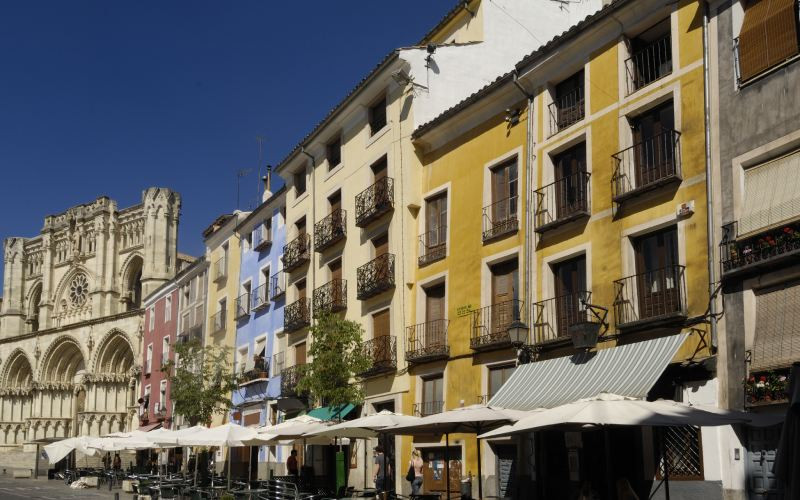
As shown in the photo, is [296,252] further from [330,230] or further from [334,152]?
[334,152]

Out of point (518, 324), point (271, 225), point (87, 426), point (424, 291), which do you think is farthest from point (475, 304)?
point (87, 426)

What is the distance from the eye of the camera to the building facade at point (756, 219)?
577 inches

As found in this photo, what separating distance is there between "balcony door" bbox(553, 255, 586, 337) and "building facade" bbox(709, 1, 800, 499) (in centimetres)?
414

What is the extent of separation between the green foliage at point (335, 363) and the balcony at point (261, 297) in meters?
12.2

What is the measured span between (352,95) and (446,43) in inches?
138

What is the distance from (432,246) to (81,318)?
59.4 m

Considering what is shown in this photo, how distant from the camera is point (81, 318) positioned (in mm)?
78125

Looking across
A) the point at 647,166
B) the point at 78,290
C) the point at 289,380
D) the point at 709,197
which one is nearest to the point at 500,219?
the point at 647,166

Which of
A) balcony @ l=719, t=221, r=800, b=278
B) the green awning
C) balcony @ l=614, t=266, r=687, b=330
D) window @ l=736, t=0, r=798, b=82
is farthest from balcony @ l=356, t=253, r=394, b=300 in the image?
window @ l=736, t=0, r=798, b=82

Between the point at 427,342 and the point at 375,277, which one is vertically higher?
the point at 375,277

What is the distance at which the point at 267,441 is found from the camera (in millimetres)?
26219

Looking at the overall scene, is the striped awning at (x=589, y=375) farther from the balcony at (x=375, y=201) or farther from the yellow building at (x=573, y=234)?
the balcony at (x=375, y=201)

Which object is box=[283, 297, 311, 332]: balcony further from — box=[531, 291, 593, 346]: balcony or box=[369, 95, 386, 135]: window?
box=[531, 291, 593, 346]: balcony

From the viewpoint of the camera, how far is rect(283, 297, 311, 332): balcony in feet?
107
